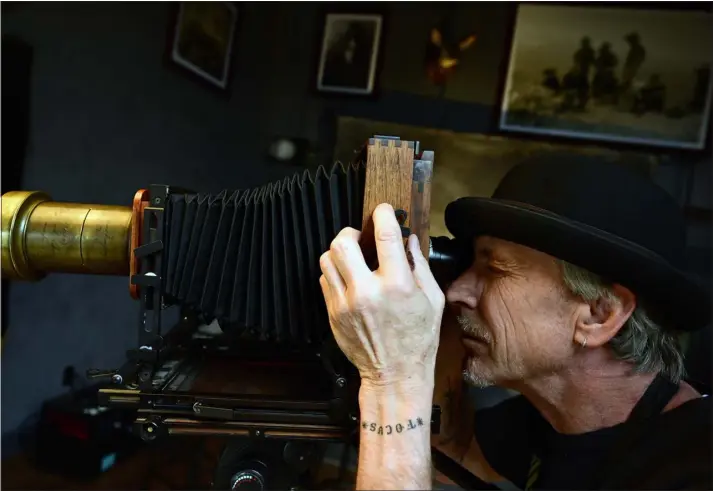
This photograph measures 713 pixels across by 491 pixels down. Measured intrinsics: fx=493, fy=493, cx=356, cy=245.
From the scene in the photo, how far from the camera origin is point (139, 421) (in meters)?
0.69

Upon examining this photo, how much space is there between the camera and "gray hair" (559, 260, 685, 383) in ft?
2.43

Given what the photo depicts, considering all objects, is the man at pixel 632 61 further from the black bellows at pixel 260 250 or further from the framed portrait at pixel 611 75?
the black bellows at pixel 260 250

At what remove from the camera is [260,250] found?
0.72 m

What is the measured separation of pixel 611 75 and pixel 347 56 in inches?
22.7

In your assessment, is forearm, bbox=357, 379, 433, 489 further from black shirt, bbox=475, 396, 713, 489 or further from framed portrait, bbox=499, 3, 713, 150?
framed portrait, bbox=499, 3, 713, 150

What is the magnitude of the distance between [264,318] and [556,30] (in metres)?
0.88

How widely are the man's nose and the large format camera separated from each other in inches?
7.7

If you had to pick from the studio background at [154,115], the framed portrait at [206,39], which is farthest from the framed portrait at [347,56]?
the framed portrait at [206,39]

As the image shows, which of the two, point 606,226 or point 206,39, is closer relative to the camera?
point 606,226

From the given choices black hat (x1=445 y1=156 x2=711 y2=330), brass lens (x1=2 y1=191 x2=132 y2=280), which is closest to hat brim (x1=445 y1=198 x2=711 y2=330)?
black hat (x1=445 y1=156 x2=711 y2=330)

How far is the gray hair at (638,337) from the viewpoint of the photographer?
742 mm

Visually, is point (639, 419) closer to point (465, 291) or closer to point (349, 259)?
point (465, 291)

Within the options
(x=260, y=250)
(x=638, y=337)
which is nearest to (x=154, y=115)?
(x=260, y=250)

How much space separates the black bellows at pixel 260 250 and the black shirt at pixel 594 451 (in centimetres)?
53
